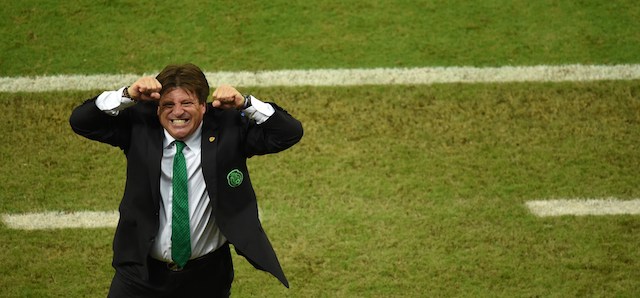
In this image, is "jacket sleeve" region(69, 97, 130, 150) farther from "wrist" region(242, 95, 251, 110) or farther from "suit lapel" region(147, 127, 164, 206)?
"wrist" region(242, 95, 251, 110)

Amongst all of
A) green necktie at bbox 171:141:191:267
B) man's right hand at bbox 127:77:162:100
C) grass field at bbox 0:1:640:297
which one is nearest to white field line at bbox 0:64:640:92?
grass field at bbox 0:1:640:297

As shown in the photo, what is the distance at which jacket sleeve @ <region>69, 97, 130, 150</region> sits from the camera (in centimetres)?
490

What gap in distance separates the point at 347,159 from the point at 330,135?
268 millimetres

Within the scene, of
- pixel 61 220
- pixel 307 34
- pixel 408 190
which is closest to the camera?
pixel 61 220

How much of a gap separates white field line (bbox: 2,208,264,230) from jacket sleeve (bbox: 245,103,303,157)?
2042 millimetres

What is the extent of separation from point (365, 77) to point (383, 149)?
0.78 meters

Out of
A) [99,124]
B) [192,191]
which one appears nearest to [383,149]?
[192,191]

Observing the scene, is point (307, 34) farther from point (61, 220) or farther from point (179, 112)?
point (179, 112)

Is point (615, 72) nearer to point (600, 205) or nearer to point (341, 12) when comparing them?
point (600, 205)

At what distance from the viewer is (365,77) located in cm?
821

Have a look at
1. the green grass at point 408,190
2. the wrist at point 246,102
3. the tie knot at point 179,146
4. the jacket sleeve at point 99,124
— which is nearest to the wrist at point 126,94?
the jacket sleeve at point 99,124

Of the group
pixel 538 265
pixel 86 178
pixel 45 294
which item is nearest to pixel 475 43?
pixel 538 265

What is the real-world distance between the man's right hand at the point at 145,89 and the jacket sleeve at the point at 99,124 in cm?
19

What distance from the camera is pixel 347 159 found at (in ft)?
24.8
